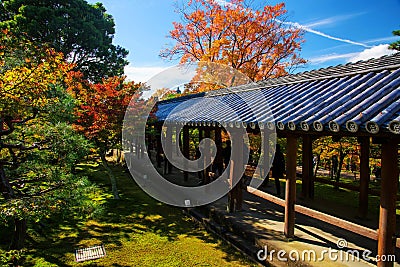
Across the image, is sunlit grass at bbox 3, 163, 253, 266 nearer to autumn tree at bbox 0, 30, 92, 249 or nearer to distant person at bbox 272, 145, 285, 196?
autumn tree at bbox 0, 30, 92, 249

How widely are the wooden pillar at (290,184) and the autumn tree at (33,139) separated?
4305mm

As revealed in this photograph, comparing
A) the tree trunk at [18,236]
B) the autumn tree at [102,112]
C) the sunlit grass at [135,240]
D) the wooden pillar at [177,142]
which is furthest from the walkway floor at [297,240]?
the wooden pillar at [177,142]

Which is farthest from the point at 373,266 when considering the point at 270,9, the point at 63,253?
the point at 270,9

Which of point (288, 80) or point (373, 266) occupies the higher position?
point (288, 80)

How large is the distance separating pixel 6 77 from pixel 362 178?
812 centimetres

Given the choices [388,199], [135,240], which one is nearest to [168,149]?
[135,240]

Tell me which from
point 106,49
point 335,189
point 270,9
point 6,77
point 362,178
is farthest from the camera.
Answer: point 106,49

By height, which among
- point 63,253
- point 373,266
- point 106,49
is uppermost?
point 106,49

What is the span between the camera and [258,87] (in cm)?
862

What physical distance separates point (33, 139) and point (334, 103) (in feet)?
19.8

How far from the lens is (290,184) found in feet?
18.7

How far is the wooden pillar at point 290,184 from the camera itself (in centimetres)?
562

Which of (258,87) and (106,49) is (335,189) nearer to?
(258,87)

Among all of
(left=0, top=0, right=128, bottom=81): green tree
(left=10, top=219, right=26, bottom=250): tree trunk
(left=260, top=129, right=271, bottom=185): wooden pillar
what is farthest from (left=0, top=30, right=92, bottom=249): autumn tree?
(left=0, top=0, right=128, bottom=81): green tree
